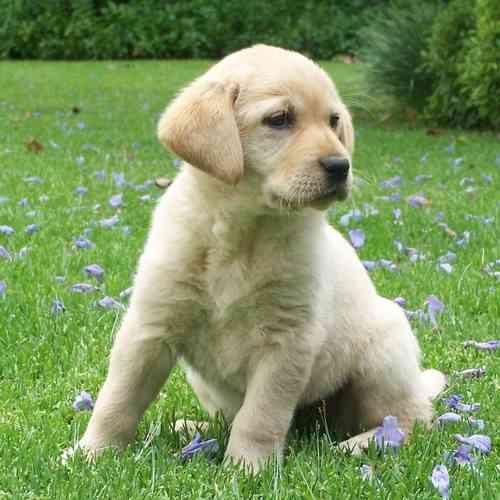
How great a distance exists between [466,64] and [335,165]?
8.56m

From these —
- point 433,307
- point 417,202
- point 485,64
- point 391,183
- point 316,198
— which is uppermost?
point 316,198

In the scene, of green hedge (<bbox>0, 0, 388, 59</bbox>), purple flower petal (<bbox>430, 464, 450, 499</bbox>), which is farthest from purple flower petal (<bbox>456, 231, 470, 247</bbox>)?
green hedge (<bbox>0, 0, 388, 59</bbox>)

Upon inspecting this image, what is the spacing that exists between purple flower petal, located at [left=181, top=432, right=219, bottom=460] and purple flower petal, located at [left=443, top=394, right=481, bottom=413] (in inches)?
32.7

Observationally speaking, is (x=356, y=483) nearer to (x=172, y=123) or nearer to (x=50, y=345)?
(x=172, y=123)

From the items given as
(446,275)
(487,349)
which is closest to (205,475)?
(487,349)

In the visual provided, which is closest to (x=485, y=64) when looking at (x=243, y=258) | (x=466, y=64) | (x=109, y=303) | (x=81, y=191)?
(x=466, y=64)

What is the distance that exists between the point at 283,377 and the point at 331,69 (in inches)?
646

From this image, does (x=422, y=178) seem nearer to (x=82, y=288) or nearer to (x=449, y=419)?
(x=82, y=288)

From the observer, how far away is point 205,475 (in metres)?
2.25

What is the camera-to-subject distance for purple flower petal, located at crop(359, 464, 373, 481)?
7.40 ft

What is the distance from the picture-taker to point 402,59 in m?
11.9

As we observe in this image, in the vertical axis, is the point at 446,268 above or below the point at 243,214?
below

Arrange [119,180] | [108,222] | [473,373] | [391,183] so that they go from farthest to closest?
[391,183] → [119,180] → [108,222] → [473,373]

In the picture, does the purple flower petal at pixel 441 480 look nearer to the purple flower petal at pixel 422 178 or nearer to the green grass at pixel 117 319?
the green grass at pixel 117 319
